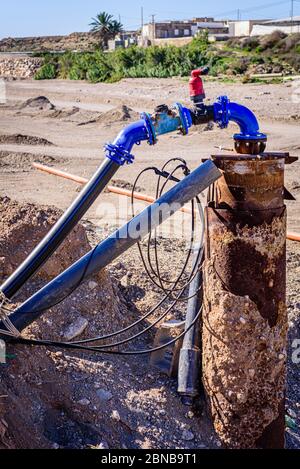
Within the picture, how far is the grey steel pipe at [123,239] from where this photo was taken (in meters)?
3.82

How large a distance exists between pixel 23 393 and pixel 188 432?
1.07 m

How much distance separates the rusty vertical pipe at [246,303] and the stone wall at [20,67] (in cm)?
3981

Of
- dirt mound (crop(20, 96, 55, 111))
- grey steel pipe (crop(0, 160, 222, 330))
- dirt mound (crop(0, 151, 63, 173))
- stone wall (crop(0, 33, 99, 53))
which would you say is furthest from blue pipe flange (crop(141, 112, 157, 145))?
stone wall (crop(0, 33, 99, 53))

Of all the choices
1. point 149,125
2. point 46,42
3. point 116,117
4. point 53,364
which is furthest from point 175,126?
point 46,42

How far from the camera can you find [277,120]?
17672 millimetres

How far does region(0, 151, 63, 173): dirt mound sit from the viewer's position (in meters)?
13.2

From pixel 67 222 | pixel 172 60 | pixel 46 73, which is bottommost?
pixel 46 73

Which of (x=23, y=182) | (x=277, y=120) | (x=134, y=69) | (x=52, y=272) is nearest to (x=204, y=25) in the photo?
(x=134, y=69)

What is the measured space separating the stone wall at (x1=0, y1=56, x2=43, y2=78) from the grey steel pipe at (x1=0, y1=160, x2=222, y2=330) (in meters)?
39.8

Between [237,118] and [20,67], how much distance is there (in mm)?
41966

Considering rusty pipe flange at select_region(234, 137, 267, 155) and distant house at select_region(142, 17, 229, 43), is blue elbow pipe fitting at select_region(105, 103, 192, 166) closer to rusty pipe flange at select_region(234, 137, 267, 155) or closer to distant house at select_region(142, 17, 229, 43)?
rusty pipe flange at select_region(234, 137, 267, 155)

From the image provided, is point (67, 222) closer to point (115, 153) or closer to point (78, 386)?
point (115, 153)

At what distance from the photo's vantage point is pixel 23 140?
16.1 metres

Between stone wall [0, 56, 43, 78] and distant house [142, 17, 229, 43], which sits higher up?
distant house [142, 17, 229, 43]
